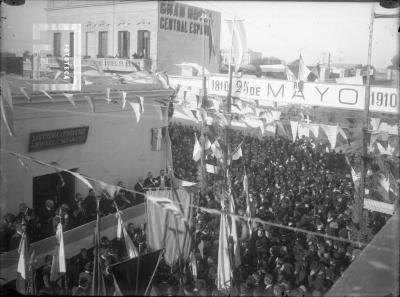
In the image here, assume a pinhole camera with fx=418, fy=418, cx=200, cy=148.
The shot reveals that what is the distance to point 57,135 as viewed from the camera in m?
9.85

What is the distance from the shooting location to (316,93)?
8906 mm

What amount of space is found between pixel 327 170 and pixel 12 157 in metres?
9.57

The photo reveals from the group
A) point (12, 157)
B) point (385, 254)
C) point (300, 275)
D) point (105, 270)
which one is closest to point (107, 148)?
point (12, 157)

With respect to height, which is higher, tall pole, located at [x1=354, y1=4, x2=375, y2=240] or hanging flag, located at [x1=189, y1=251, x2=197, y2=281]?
tall pole, located at [x1=354, y1=4, x2=375, y2=240]

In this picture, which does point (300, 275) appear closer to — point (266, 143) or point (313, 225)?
point (313, 225)

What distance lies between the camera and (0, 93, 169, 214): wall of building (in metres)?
8.94

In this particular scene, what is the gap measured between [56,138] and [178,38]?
1536 cm

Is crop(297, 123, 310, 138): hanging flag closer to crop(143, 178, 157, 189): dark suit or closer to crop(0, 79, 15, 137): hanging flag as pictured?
crop(143, 178, 157, 189): dark suit

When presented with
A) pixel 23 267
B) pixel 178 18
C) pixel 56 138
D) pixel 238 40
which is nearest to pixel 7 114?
pixel 56 138

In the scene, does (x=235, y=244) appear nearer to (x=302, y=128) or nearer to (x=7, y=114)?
(x=7, y=114)

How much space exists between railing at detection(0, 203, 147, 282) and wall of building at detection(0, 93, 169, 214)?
1.36 metres

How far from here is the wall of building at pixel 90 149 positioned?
8938 millimetres

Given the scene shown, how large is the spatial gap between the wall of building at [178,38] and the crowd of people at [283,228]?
9561mm

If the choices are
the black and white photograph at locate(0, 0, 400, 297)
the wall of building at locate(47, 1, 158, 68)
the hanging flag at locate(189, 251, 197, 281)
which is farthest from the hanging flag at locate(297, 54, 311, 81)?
the wall of building at locate(47, 1, 158, 68)
